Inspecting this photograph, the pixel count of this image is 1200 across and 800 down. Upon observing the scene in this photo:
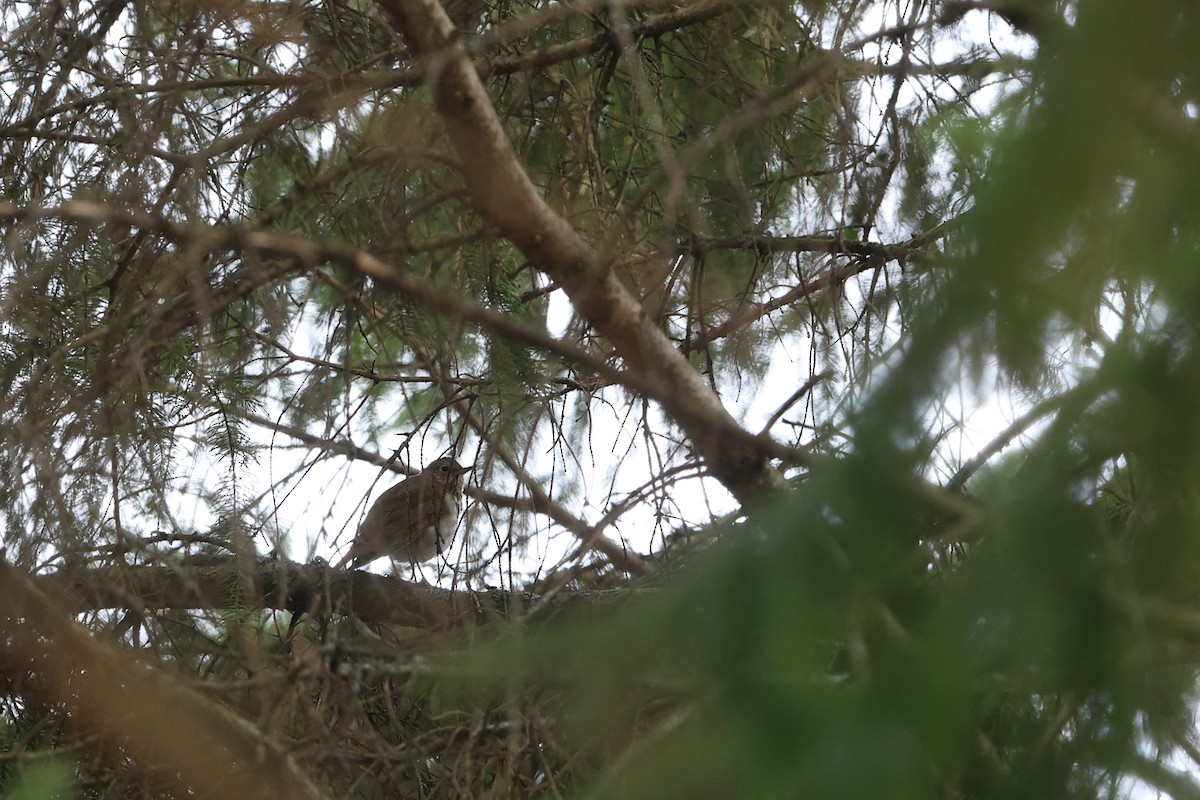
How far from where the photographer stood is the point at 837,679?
3.07 feet

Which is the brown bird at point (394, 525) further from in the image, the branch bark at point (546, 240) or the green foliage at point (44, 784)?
the green foliage at point (44, 784)

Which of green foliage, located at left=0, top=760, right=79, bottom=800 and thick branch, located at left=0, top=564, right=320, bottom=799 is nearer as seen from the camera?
green foliage, located at left=0, top=760, right=79, bottom=800

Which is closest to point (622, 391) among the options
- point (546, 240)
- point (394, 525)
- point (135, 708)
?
point (546, 240)

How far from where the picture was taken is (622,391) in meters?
2.59

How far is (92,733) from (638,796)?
1538 mm

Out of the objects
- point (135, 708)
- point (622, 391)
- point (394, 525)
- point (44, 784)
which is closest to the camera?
point (44, 784)

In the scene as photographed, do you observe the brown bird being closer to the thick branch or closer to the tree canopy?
the tree canopy

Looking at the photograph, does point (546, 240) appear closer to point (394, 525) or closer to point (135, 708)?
point (135, 708)

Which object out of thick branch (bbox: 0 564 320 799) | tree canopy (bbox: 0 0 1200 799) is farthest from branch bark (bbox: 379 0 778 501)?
thick branch (bbox: 0 564 320 799)

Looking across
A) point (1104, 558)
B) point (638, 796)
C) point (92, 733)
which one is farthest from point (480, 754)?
point (1104, 558)

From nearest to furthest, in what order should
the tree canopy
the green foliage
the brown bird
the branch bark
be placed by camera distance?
the tree canopy → the green foliage → the branch bark → the brown bird

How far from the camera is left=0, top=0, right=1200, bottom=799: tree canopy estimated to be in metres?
0.83

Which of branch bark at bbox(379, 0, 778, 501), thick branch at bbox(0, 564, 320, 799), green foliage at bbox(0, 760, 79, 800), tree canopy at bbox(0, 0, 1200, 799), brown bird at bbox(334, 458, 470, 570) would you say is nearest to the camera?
tree canopy at bbox(0, 0, 1200, 799)

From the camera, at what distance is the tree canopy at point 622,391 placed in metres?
0.83
